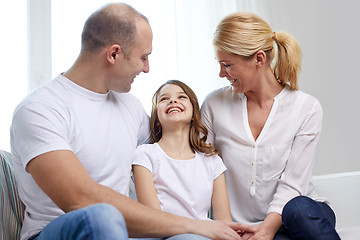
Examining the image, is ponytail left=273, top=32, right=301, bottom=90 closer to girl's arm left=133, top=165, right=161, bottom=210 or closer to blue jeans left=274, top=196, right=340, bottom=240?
blue jeans left=274, top=196, right=340, bottom=240

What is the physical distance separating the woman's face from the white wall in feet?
3.56

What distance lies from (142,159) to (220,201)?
0.33 meters

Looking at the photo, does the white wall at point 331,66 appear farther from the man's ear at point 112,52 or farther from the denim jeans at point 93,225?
the denim jeans at point 93,225

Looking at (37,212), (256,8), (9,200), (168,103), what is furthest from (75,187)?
(256,8)

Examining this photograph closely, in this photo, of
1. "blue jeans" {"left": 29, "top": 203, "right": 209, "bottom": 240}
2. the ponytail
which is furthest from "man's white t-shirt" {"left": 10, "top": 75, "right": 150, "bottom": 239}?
the ponytail

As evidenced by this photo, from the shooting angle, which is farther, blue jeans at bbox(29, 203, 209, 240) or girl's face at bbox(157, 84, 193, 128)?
girl's face at bbox(157, 84, 193, 128)

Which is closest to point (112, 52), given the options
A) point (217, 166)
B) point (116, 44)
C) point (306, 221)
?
point (116, 44)

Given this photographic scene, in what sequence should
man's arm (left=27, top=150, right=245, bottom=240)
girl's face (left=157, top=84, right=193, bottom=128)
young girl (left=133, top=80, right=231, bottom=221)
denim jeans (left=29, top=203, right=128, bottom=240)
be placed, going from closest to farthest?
denim jeans (left=29, top=203, right=128, bottom=240) < man's arm (left=27, top=150, right=245, bottom=240) < young girl (left=133, top=80, right=231, bottom=221) < girl's face (left=157, top=84, right=193, bottom=128)

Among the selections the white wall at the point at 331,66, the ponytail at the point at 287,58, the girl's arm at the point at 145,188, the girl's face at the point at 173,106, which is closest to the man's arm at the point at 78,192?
the girl's arm at the point at 145,188

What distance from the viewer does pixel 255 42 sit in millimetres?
1768

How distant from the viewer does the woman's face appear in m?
1.78

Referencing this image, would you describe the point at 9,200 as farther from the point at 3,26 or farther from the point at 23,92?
the point at 3,26

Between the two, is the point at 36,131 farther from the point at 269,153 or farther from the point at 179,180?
the point at 269,153

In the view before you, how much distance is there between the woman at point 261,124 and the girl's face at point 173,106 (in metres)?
0.14
